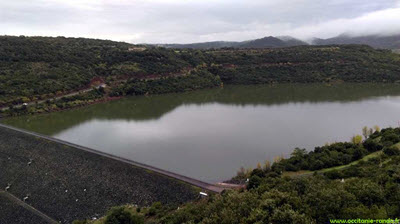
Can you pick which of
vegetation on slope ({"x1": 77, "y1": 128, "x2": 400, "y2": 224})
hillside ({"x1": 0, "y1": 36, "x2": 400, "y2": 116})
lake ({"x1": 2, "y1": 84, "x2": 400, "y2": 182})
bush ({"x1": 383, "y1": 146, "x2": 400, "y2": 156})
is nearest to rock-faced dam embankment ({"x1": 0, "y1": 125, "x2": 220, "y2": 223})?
vegetation on slope ({"x1": 77, "y1": 128, "x2": 400, "y2": 224})

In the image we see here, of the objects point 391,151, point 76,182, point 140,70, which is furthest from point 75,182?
point 140,70

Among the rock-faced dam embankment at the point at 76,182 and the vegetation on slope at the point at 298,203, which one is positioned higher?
the vegetation on slope at the point at 298,203

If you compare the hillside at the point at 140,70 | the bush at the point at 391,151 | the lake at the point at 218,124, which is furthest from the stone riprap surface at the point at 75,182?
the hillside at the point at 140,70

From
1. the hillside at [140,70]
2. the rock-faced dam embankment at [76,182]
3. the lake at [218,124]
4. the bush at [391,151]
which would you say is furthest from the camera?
the hillside at [140,70]

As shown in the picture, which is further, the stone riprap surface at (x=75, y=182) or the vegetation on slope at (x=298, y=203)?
the stone riprap surface at (x=75, y=182)

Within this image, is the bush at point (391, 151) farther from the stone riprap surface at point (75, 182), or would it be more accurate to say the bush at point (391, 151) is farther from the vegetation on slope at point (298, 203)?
the stone riprap surface at point (75, 182)

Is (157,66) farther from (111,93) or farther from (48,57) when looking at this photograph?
(48,57)

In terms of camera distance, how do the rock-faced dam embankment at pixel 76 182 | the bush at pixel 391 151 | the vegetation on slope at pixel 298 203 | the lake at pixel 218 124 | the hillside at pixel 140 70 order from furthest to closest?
the hillside at pixel 140 70, the lake at pixel 218 124, the bush at pixel 391 151, the rock-faced dam embankment at pixel 76 182, the vegetation on slope at pixel 298 203
